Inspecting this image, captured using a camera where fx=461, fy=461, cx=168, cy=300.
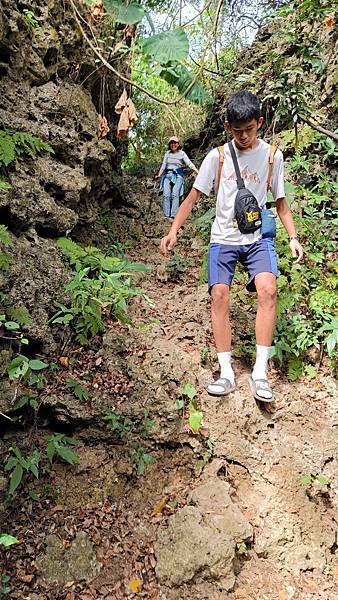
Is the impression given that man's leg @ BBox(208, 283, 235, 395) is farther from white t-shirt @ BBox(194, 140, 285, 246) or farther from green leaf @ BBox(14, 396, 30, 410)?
green leaf @ BBox(14, 396, 30, 410)

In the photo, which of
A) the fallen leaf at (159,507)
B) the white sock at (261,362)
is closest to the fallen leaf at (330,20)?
the white sock at (261,362)

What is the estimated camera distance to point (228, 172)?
11.7 feet

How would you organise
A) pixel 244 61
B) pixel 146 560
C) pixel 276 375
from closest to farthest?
pixel 146 560, pixel 276 375, pixel 244 61

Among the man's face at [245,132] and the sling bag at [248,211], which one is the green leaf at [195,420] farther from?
the man's face at [245,132]

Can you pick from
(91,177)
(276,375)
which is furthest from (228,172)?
(91,177)

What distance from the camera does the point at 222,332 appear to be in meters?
3.65

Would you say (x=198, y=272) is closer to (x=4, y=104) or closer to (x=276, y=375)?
(x=276, y=375)

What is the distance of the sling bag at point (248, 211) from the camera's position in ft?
11.2

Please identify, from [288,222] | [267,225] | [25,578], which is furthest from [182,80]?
[25,578]

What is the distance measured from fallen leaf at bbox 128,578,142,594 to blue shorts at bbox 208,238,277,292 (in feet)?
6.77

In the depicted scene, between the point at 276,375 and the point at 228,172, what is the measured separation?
182cm

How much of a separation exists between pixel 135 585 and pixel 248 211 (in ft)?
8.49

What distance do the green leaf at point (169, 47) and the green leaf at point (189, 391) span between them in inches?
109

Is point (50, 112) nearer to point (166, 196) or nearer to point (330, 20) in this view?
point (166, 196)
